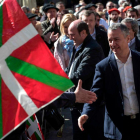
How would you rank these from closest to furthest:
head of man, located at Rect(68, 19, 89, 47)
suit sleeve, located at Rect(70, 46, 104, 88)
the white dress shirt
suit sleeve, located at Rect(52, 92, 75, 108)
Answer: suit sleeve, located at Rect(52, 92, 75, 108) → the white dress shirt → suit sleeve, located at Rect(70, 46, 104, 88) → head of man, located at Rect(68, 19, 89, 47)

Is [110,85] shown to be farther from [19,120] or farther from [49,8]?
[49,8]

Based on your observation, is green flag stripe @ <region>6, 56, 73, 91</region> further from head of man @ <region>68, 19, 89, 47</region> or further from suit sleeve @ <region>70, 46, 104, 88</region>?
head of man @ <region>68, 19, 89, 47</region>

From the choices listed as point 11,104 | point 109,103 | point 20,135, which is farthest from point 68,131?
point 11,104

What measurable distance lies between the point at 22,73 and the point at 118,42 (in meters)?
1.40

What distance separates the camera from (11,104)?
2693 millimetres

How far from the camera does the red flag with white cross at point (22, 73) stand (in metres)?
2.64

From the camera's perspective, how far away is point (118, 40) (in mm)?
3762

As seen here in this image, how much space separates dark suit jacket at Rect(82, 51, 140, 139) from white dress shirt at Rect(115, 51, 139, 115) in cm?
5

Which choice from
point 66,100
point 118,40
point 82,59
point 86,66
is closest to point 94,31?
point 82,59

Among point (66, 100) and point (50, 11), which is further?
point (50, 11)

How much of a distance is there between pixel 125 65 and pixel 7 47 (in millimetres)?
1466

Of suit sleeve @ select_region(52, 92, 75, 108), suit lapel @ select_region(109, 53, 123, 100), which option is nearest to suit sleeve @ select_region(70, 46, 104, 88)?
suit lapel @ select_region(109, 53, 123, 100)

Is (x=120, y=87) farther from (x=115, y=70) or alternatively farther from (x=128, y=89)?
(x=115, y=70)

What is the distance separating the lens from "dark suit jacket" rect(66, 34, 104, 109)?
15.4 feet
